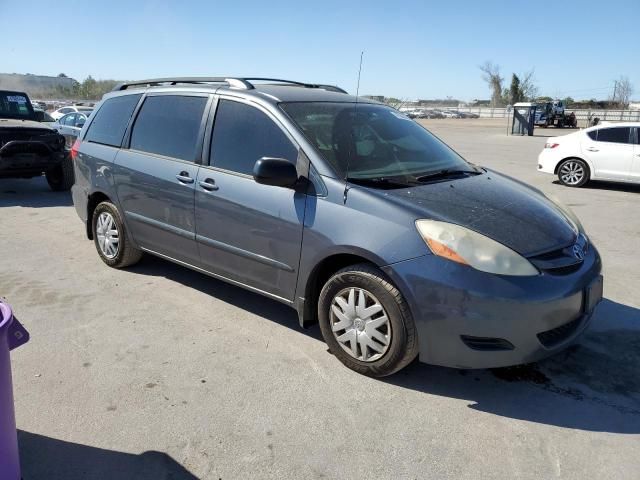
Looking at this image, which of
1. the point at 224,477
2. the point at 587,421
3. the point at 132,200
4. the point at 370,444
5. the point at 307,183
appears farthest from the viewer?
the point at 132,200

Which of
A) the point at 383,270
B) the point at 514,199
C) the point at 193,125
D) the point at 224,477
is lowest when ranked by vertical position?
the point at 224,477

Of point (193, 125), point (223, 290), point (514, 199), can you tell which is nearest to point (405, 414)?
point (514, 199)

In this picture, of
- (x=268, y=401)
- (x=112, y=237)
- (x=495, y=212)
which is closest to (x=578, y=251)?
(x=495, y=212)

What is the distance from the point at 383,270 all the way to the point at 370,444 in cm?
94

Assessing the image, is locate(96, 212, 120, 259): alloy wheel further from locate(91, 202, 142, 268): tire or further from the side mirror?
the side mirror

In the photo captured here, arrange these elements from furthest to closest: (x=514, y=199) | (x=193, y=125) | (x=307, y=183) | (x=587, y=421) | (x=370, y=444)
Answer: (x=193, y=125) < (x=514, y=199) < (x=307, y=183) < (x=587, y=421) < (x=370, y=444)

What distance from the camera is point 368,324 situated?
324 cm

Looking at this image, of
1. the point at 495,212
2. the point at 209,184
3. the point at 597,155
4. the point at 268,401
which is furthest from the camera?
the point at 597,155

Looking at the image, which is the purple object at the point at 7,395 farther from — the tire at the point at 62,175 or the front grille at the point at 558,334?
the tire at the point at 62,175

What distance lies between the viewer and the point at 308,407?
304cm

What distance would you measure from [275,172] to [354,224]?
598mm

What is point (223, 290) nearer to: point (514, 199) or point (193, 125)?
point (193, 125)

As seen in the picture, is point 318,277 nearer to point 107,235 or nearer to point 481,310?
point 481,310

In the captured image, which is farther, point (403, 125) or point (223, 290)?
point (223, 290)
